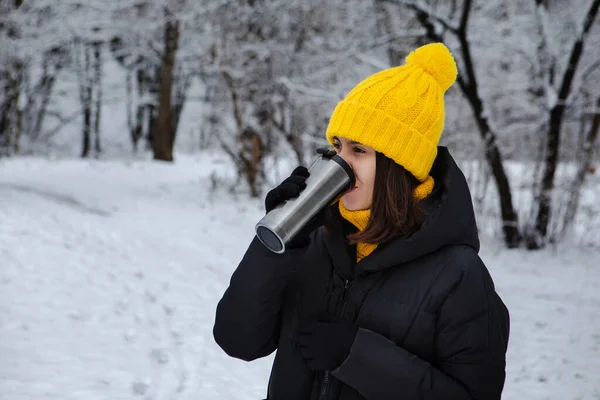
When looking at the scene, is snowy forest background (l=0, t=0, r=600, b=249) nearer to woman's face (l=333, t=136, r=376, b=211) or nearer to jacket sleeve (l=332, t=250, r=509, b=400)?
woman's face (l=333, t=136, r=376, b=211)

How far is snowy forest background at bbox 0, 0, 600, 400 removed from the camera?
434 centimetres

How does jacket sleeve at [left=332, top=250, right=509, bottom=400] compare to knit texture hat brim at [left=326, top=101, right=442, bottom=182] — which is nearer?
jacket sleeve at [left=332, top=250, right=509, bottom=400]

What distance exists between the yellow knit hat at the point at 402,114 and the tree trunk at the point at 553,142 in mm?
7634

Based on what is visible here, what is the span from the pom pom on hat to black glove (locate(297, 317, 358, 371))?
0.85 m

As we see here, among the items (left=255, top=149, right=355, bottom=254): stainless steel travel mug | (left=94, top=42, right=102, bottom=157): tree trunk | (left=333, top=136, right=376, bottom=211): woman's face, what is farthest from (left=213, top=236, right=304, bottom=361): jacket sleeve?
(left=94, top=42, right=102, bottom=157): tree trunk

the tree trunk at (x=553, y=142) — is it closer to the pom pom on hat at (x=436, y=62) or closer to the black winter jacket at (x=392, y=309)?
the pom pom on hat at (x=436, y=62)

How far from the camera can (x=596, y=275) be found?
7.63 metres

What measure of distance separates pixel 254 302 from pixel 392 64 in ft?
31.3

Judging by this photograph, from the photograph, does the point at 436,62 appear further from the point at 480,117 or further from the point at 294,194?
the point at 480,117

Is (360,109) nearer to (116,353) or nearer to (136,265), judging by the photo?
(116,353)

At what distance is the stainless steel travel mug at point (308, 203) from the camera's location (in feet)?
5.02

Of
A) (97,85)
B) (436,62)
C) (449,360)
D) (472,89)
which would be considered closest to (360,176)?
(436,62)

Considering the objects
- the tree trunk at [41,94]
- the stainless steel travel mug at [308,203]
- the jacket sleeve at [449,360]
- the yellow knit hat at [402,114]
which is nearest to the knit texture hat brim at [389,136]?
the yellow knit hat at [402,114]

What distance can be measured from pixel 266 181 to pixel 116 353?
9.29 meters
